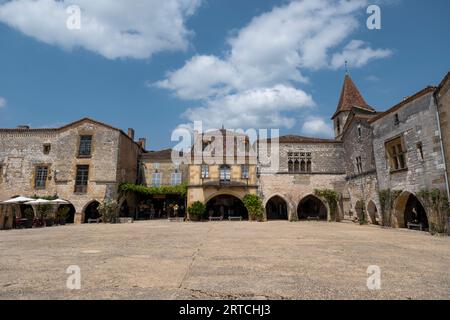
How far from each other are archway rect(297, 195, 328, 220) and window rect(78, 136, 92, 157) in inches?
712

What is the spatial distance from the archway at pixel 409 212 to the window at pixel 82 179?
2130cm

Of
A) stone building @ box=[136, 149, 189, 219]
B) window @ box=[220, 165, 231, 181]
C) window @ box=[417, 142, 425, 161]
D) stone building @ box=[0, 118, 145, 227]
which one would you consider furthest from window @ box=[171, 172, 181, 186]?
window @ box=[417, 142, 425, 161]

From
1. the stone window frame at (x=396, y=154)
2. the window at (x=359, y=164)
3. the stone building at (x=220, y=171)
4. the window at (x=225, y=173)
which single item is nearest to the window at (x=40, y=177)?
the stone building at (x=220, y=171)

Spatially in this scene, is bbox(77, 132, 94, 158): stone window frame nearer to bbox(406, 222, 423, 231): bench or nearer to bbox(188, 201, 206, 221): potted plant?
bbox(188, 201, 206, 221): potted plant

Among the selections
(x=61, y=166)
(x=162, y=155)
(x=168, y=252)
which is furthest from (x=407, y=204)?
(x=61, y=166)

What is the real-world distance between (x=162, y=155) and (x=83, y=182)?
7999 mm

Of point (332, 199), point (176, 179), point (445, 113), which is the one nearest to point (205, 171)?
point (176, 179)

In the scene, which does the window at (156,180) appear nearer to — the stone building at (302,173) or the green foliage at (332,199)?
the stone building at (302,173)

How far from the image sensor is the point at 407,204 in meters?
16.3

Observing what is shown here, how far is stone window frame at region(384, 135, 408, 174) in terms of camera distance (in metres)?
14.8

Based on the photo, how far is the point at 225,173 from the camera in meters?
22.1

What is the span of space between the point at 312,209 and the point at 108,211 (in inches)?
687

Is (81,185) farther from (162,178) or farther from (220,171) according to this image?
(220,171)
